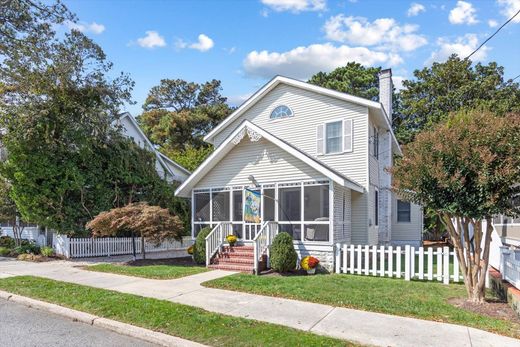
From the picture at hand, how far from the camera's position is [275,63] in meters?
22.5

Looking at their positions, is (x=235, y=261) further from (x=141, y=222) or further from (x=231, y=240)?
(x=141, y=222)

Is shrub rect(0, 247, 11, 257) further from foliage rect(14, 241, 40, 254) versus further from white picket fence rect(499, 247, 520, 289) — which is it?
white picket fence rect(499, 247, 520, 289)

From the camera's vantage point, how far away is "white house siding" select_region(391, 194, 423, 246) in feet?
62.8

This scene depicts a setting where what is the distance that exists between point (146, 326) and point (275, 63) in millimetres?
19253

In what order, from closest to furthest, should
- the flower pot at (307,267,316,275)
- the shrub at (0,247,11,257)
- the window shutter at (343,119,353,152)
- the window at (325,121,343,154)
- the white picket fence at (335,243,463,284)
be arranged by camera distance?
the white picket fence at (335,243,463,284), the flower pot at (307,267,316,275), the window shutter at (343,119,353,152), the window at (325,121,343,154), the shrub at (0,247,11,257)

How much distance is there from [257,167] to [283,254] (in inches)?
140

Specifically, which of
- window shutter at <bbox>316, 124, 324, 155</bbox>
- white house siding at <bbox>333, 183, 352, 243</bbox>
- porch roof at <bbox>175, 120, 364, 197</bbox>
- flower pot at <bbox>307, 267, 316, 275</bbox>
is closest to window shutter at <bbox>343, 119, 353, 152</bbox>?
window shutter at <bbox>316, 124, 324, 155</bbox>

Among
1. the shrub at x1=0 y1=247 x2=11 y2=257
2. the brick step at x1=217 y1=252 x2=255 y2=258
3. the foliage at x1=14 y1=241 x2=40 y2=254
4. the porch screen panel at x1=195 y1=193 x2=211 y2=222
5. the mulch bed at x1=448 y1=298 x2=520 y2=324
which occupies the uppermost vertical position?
the porch screen panel at x1=195 y1=193 x2=211 y2=222

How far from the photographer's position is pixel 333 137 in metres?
14.6

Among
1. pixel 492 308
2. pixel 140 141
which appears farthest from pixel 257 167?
pixel 140 141

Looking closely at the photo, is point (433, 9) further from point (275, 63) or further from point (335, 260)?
point (275, 63)

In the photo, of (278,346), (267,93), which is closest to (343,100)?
(267,93)

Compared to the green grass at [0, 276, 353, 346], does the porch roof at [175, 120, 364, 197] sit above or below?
above

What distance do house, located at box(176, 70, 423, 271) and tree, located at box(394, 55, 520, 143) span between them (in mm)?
13699
